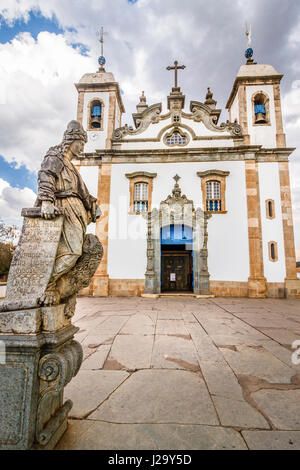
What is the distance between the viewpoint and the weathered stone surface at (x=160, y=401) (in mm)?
1955

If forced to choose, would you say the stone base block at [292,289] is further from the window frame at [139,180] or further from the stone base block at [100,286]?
the stone base block at [100,286]

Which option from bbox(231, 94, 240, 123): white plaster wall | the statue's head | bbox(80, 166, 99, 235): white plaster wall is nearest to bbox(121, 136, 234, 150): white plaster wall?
bbox(80, 166, 99, 235): white plaster wall

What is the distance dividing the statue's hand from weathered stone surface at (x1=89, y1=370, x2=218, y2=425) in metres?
1.79

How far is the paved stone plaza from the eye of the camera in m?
1.74

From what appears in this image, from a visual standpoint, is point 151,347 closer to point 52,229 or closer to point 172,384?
point 172,384

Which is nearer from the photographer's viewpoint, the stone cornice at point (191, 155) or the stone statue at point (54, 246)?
the stone statue at point (54, 246)

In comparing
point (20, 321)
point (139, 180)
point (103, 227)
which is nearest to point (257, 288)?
point (139, 180)

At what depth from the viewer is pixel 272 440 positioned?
1.71 metres

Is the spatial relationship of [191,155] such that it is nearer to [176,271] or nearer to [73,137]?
[176,271]

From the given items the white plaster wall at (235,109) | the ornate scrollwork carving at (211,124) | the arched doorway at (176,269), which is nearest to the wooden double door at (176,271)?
the arched doorway at (176,269)

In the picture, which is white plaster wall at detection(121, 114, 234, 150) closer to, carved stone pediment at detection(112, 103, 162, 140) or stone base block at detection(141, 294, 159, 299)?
carved stone pediment at detection(112, 103, 162, 140)

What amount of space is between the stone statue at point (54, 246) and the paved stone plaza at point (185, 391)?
1.00 metres

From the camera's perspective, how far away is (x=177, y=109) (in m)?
12.7

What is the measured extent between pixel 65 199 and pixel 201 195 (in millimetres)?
10208
